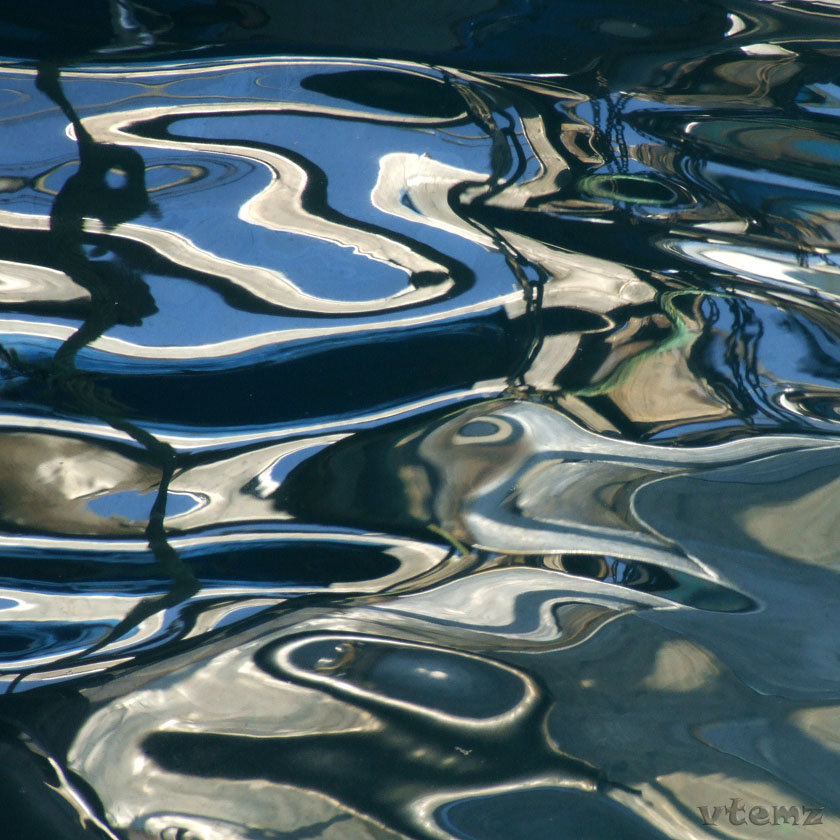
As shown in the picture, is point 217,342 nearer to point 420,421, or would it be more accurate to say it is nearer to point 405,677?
point 420,421

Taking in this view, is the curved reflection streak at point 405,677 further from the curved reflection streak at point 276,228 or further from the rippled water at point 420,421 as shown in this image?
the curved reflection streak at point 276,228

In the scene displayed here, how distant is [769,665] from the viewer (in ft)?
2.84

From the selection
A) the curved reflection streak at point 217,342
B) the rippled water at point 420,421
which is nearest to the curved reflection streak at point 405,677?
the rippled water at point 420,421

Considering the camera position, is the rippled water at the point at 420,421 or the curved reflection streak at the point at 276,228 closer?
the rippled water at the point at 420,421

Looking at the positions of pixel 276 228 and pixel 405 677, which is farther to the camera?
pixel 276 228

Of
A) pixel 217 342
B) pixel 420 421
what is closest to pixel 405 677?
pixel 420 421

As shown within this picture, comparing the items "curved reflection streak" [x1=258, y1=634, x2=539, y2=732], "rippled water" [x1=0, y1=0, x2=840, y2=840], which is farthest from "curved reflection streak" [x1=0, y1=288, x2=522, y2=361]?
"curved reflection streak" [x1=258, y1=634, x2=539, y2=732]

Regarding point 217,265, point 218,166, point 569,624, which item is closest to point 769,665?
point 569,624

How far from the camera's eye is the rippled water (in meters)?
0.78

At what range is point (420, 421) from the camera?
1012 millimetres

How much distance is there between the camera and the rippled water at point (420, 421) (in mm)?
782

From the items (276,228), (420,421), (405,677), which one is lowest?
(405,677)

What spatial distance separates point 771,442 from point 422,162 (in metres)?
0.62

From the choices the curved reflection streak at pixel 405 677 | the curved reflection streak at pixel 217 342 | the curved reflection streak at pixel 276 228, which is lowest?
the curved reflection streak at pixel 405 677
